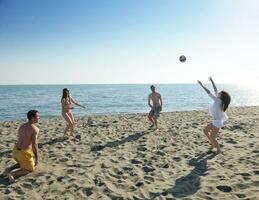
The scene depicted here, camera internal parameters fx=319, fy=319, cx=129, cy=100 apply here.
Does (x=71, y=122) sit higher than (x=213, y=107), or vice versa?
(x=213, y=107)

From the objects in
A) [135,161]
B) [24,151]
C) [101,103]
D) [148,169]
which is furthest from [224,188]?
[101,103]

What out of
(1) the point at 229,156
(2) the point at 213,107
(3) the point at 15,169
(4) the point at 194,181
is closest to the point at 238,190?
(4) the point at 194,181

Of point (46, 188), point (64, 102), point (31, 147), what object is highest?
point (64, 102)

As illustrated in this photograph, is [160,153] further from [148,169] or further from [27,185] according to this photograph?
[27,185]

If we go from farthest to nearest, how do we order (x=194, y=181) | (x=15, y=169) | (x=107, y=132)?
(x=107, y=132) < (x=15, y=169) < (x=194, y=181)

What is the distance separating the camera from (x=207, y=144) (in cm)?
983

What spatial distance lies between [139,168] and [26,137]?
262 centimetres

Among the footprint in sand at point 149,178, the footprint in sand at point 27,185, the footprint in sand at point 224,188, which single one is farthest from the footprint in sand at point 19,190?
the footprint in sand at point 224,188

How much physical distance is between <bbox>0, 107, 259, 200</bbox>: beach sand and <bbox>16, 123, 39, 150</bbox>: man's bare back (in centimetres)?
65

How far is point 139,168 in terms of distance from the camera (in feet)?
24.2

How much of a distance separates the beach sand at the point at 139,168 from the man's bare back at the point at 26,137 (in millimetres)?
650

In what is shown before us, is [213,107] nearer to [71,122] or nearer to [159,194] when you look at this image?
[159,194]

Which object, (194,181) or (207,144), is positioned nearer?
(194,181)

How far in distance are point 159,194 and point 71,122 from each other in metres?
6.10
